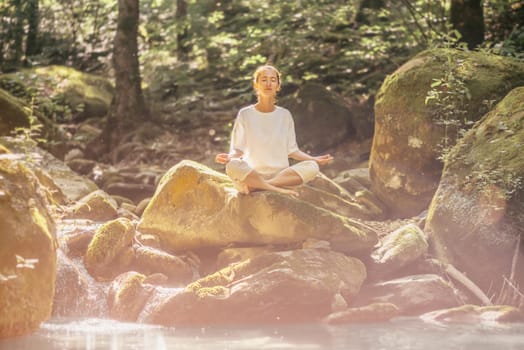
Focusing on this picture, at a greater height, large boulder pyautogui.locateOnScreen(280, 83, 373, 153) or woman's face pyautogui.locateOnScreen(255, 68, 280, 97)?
woman's face pyautogui.locateOnScreen(255, 68, 280, 97)

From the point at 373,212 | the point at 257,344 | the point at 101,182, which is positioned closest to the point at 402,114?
the point at 373,212

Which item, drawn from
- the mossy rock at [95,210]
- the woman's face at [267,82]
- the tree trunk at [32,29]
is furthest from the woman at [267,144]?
the tree trunk at [32,29]

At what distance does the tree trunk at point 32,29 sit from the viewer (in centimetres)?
1843

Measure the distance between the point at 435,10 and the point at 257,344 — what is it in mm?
11534

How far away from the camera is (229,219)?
707 centimetres

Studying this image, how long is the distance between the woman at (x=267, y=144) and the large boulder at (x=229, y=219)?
0.63ft

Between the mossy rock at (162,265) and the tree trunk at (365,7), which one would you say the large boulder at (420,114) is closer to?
the mossy rock at (162,265)

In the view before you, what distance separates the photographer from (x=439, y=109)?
28.1 feet

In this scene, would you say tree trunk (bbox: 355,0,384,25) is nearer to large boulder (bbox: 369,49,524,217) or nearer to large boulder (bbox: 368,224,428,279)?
large boulder (bbox: 369,49,524,217)

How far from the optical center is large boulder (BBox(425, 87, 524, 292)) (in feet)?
21.6

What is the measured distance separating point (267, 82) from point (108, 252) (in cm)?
228

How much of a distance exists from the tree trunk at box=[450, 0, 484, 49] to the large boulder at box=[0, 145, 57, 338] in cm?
814

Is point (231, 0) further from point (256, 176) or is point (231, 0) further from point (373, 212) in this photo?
point (256, 176)

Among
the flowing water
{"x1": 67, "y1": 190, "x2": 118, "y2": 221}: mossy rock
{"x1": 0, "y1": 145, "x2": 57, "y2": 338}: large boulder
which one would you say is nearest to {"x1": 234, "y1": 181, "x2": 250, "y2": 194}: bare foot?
the flowing water
